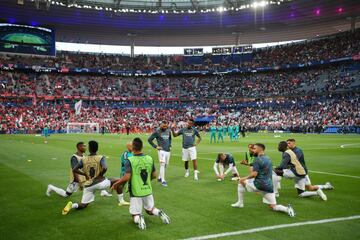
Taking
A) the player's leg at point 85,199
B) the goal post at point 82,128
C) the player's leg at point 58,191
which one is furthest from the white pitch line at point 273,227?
the goal post at point 82,128

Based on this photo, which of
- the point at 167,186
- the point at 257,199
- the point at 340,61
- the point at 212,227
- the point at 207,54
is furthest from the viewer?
the point at 207,54

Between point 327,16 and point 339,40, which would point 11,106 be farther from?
point 339,40

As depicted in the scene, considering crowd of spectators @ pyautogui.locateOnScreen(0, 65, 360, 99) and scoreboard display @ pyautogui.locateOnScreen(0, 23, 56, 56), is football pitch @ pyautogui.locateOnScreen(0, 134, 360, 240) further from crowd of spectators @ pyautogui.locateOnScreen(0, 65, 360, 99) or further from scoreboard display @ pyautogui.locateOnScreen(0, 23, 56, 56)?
scoreboard display @ pyautogui.locateOnScreen(0, 23, 56, 56)

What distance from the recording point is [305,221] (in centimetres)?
807

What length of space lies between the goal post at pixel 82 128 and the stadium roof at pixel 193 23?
795 inches

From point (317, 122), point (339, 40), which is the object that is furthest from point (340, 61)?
point (317, 122)

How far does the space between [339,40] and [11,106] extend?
6555cm

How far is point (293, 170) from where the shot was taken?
34.7 ft

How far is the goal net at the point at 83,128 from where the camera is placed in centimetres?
6588

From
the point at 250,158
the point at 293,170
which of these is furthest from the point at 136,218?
the point at 250,158

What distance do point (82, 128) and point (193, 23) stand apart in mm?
29810

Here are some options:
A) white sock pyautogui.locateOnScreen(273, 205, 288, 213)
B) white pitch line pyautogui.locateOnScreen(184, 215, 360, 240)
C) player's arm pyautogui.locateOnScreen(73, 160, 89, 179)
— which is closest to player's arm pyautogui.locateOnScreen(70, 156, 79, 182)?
player's arm pyautogui.locateOnScreen(73, 160, 89, 179)

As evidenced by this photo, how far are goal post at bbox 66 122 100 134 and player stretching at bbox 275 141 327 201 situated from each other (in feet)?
193

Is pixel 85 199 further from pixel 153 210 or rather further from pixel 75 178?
pixel 153 210
